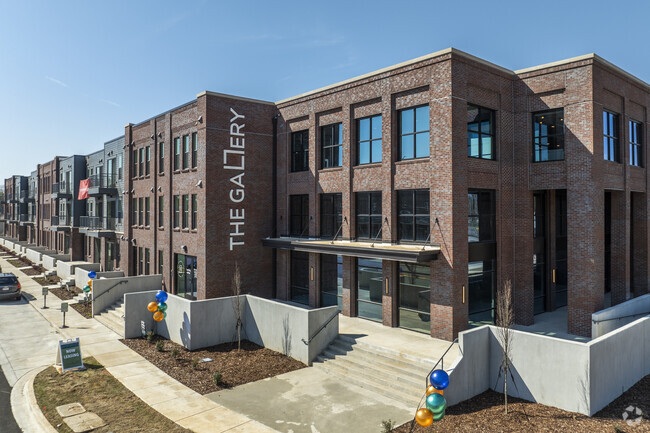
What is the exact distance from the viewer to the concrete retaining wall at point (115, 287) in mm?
24641

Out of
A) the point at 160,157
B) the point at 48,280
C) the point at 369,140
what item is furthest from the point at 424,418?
the point at 48,280

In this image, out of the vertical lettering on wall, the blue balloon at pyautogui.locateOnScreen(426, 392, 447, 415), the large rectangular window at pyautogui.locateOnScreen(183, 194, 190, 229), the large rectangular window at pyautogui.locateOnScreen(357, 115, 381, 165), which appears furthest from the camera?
the large rectangular window at pyautogui.locateOnScreen(183, 194, 190, 229)

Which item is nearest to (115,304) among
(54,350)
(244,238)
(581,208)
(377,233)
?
(54,350)

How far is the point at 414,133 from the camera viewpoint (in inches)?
749

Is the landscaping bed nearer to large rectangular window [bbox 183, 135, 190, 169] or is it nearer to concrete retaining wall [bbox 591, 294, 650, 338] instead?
large rectangular window [bbox 183, 135, 190, 169]

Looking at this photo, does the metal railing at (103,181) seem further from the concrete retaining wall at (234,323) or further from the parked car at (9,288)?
the concrete retaining wall at (234,323)

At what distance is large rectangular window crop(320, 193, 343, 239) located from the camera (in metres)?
22.5

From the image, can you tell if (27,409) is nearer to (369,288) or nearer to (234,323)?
(234,323)

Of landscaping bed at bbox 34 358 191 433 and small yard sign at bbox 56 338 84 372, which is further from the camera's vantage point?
small yard sign at bbox 56 338 84 372

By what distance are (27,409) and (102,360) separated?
4.27 meters

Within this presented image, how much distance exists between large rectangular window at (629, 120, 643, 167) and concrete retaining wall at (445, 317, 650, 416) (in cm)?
1088

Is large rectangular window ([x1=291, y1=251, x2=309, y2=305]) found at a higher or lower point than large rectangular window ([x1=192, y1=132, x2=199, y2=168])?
lower

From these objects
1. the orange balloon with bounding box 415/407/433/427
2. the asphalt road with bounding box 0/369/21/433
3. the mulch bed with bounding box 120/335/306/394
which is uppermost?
the orange balloon with bounding box 415/407/433/427

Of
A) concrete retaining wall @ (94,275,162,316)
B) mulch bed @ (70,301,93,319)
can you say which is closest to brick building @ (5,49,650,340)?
concrete retaining wall @ (94,275,162,316)
